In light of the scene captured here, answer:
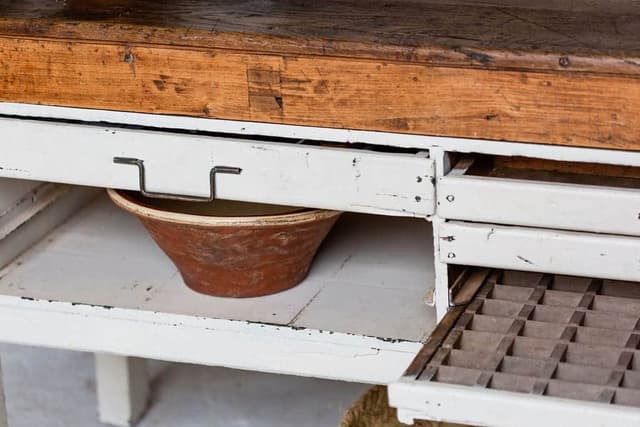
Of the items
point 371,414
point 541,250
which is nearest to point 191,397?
point 371,414

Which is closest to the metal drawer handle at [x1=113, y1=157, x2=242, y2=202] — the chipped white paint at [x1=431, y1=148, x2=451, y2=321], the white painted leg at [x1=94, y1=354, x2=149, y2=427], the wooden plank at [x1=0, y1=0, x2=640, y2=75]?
the wooden plank at [x1=0, y1=0, x2=640, y2=75]

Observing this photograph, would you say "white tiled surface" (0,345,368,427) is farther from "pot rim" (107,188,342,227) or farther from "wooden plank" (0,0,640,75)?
"wooden plank" (0,0,640,75)

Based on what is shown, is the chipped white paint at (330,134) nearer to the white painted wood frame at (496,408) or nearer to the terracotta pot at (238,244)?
the terracotta pot at (238,244)

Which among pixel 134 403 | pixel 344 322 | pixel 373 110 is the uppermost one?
pixel 373 110

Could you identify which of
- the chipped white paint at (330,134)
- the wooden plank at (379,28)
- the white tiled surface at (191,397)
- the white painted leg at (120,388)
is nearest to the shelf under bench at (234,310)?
the chipped white paint at (330,134)

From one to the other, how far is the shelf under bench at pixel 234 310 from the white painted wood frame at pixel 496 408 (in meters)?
0.42

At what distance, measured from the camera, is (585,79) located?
4.98 ft

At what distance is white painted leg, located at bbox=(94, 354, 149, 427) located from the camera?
2547 mm

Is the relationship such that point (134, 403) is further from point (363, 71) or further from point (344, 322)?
point (363, 71)

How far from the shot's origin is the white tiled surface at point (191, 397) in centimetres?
260

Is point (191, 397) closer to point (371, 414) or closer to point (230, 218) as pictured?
point (371, 414)

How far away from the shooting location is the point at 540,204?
1.57m

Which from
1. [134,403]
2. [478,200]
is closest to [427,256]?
[478,200]

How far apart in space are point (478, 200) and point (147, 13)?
56 cm
